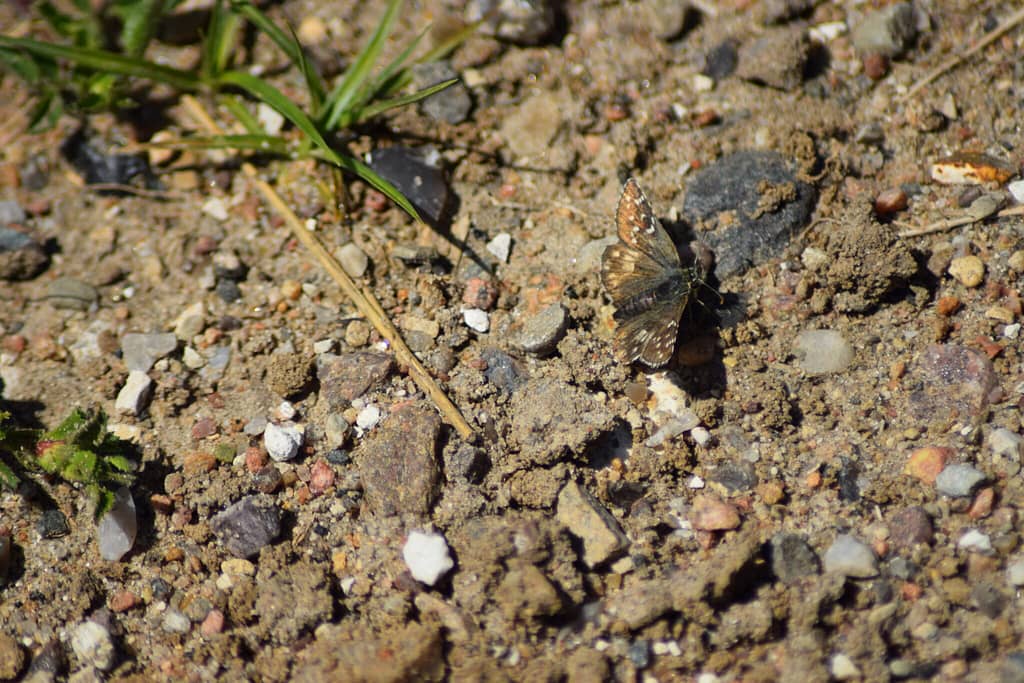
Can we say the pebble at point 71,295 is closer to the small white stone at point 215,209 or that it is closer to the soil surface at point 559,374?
the soil surface at point 559,374

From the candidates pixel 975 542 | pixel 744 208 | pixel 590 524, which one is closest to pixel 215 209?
pixel 590 524

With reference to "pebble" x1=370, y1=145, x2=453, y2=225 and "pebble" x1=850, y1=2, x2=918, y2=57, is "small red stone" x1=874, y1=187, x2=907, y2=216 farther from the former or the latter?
"pebble" x1=370, y1=145, x2=453, y2=225

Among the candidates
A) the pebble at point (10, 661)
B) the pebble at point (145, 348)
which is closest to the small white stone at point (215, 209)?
the pebble at point (145, 348)

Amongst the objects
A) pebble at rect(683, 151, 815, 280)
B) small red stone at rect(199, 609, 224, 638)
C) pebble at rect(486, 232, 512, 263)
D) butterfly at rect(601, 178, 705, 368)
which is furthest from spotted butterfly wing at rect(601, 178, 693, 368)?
small red stone at rect(199, 609, 224, 638)

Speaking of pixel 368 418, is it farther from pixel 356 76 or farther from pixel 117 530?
pixel 356 76

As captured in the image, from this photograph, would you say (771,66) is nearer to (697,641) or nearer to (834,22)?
(834,22)

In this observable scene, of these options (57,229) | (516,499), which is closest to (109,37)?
(57,229)

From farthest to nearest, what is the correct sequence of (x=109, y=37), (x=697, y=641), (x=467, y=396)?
1. (x=109, y=37)
2. (x=467, y=396)
3. (x=697, y=641)

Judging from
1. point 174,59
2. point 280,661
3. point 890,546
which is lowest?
point 280,661
